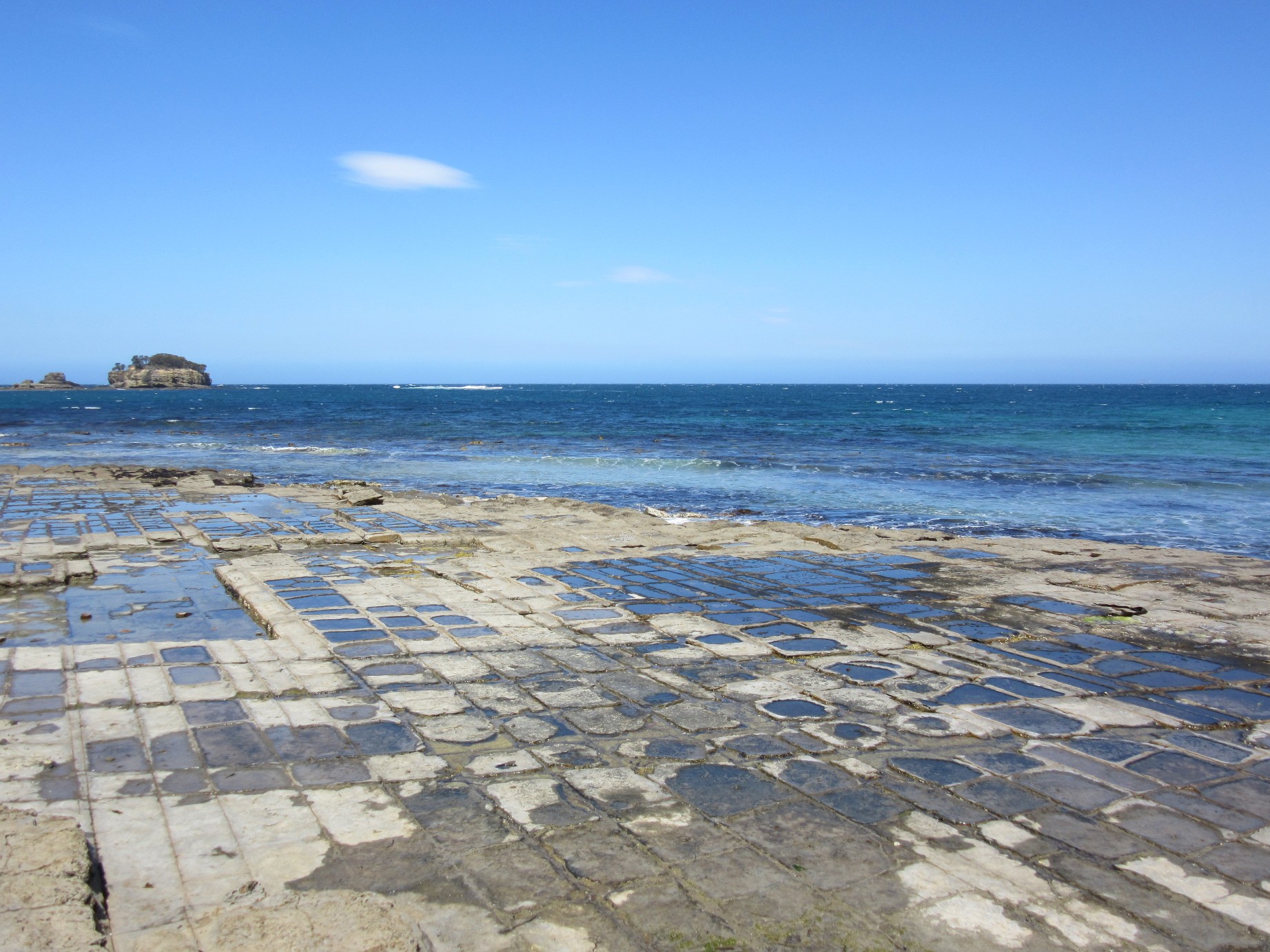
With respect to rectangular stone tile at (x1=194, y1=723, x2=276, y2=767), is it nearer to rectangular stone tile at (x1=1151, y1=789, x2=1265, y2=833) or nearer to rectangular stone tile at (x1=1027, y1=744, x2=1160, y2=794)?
rectangular stone tile at (x1=1027, y1=744, x2=1160, y2=794)

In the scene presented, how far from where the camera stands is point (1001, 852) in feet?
10.3

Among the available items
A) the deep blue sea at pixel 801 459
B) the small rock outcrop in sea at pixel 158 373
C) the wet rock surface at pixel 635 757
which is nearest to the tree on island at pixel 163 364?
the small rock outcrop in sea at pixel 158 373

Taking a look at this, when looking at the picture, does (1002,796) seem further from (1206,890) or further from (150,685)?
(150,685)

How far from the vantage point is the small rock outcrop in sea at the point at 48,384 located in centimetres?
11288

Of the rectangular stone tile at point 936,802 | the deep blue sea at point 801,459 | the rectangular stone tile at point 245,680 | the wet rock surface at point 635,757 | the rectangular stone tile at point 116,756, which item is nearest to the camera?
the wet rock surface at point 635,757

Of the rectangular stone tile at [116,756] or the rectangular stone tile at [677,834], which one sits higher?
the rectangular stone tile at [116,756]

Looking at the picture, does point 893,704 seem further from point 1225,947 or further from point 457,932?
point 457,932

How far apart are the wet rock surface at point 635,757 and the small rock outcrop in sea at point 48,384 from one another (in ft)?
425

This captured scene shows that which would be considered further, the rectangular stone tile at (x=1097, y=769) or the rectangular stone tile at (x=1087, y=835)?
the rectangular stone tile at (x=1097, y=769)

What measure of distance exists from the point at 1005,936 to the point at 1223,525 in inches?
572

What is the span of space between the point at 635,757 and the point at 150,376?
12920cm

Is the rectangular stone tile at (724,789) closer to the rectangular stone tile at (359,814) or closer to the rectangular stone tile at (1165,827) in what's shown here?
the rectangular stone tile at (359,814)

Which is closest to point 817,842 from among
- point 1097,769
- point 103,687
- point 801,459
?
point 1097,769

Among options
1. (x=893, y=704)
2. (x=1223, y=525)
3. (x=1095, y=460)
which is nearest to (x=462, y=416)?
(x=1095, y=460)
